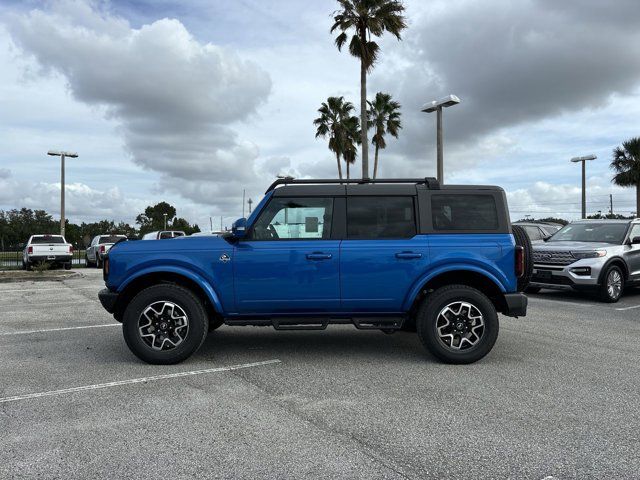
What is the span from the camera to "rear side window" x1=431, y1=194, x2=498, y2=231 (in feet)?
18.8

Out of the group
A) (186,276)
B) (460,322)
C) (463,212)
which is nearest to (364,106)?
(463,212)

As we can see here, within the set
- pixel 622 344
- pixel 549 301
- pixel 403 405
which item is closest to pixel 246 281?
pixel 403 405

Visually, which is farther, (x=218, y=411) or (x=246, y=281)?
(x=246, y=281)

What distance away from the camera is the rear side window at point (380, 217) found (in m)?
5.69

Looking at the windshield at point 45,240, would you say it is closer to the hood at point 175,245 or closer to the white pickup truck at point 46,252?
the white pickup truck at point 46,252

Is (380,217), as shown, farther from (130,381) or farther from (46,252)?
(46,252)

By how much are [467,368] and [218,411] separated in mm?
2593

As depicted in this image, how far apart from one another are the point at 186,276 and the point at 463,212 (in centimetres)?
298

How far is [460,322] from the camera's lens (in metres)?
5.59

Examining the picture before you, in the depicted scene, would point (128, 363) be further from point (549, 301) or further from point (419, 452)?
point (549, 301)

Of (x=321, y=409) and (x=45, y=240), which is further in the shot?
(x=45, y=240)

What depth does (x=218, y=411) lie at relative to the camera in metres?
4.15

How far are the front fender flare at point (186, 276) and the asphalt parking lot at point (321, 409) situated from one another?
2.23 feet

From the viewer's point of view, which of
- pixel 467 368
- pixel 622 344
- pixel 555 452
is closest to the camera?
pixel 555 452
